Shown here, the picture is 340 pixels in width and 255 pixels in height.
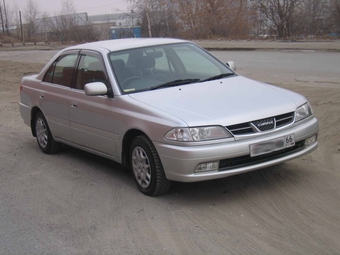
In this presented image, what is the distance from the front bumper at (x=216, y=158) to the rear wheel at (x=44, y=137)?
2.94 metres

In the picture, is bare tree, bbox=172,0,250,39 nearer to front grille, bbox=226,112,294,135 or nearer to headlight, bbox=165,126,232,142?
front grille, bbox=226,112,294,135

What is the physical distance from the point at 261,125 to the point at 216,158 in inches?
A: 23.2

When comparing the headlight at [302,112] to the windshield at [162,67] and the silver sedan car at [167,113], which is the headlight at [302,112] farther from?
the windshield at [162,67]

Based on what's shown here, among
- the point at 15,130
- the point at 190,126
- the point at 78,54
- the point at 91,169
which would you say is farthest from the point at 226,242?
the point at 15,130

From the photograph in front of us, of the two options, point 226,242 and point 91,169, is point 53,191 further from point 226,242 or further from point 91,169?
point 226,242

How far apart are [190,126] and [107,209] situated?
1.23 metres

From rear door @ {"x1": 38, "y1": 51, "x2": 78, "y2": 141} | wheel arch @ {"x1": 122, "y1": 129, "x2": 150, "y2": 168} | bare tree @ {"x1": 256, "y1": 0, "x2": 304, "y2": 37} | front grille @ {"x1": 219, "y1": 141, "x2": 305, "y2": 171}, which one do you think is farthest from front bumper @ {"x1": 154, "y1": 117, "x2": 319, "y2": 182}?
bare tree @ {"x1": 256, "y1": 0, "x2": 304, "y2": 37}

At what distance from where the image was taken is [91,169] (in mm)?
7055

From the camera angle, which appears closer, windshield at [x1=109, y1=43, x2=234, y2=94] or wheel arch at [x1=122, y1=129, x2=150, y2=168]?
wheel arch at [x1=122, y1=129, x2=150, y2=168]

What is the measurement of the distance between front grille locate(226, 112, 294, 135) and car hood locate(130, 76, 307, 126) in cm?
4

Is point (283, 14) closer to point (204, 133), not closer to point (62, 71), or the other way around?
point (62, 71)

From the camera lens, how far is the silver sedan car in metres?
5.14

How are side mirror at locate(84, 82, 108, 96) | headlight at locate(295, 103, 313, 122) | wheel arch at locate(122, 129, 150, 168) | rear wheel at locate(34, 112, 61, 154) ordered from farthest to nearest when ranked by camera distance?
rear wheel at locate(34, 112, 61, 154)
side mirror at locate(84, 82, 108, 96)
wheel arch at locate(122, 129, 150, 168)
headlight at locate(295, 103, 313, 122)

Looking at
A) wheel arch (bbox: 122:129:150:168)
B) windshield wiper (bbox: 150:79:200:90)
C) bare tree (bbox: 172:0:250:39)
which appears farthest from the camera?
bare tree (bbox: 172:0:250:39)
